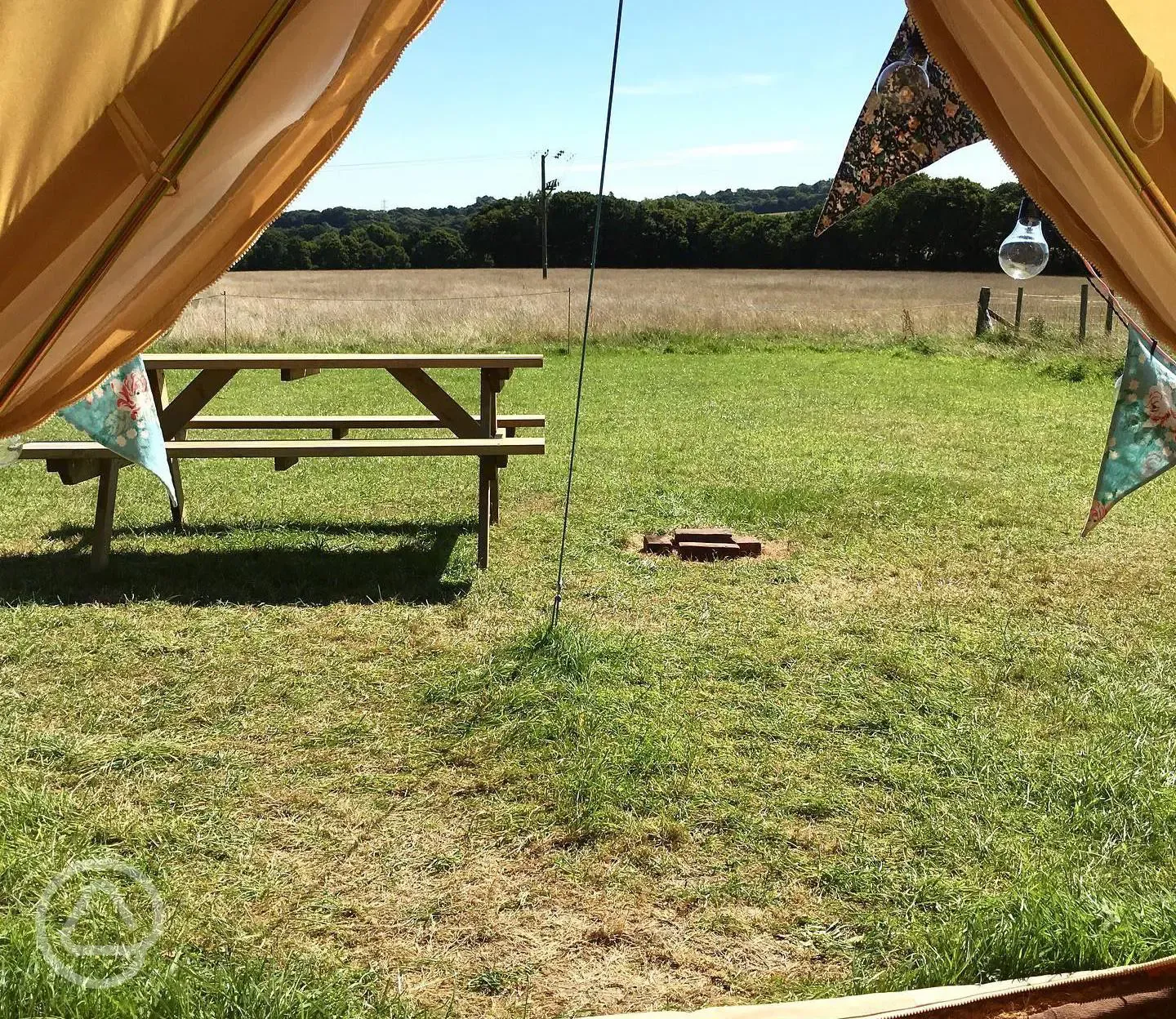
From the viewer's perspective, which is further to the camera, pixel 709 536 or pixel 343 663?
pixel 709 536

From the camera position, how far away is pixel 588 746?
3.26 m

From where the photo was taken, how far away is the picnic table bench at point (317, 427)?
16.1 feet

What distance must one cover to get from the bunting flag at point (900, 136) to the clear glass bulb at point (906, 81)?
12 mm

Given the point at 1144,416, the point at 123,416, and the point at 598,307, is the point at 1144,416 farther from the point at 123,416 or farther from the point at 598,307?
the point at 598,307

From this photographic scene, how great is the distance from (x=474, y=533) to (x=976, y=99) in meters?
3.89

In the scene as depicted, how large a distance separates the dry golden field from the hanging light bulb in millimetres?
10579

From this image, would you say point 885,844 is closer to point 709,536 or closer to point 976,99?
point 976,99

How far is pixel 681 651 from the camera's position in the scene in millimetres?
4062

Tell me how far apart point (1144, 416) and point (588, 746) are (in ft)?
7.52

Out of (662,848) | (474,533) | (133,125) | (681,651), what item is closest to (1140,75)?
(133,125)

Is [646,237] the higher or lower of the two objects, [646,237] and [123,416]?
the higher

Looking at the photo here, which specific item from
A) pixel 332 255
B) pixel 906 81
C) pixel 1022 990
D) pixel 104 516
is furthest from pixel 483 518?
pixel 332 255

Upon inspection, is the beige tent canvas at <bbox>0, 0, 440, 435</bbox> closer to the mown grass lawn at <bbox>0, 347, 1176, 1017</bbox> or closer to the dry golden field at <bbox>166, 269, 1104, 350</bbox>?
the mown grass lawn at <bbox>0, 347, 1176, 1017</bbox>

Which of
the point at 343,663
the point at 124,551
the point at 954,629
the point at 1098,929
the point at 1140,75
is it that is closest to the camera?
the point at 1140,75
